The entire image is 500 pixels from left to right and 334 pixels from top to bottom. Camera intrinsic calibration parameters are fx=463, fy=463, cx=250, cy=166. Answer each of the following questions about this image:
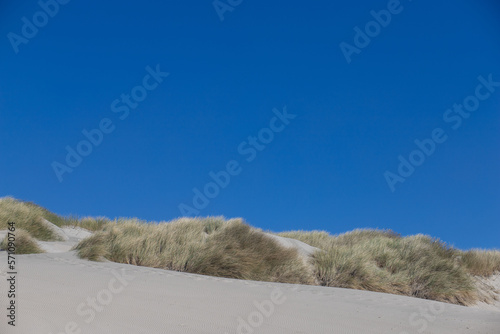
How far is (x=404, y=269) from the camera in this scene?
10.5 metres

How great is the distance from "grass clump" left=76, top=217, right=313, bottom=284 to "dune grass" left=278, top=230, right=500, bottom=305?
73 cm

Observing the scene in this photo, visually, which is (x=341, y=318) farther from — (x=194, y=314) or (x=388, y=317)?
(x=194, y=314)

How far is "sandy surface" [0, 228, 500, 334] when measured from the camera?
391 centimetres

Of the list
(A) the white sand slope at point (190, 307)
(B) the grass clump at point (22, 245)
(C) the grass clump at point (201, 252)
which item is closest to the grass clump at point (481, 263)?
(C) the grass clump at point (201, 252)

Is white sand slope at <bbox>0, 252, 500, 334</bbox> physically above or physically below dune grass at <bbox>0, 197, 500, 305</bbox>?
below

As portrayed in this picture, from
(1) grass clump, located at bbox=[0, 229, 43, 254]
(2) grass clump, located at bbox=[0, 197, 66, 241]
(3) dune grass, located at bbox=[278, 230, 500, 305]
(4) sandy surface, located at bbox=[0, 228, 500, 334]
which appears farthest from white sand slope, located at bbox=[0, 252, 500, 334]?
(2) grass clump, located at bbox=[0, 197, 66, 241]

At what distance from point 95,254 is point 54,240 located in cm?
432

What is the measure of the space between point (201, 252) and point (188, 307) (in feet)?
13.4

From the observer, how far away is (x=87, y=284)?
5.30 meters

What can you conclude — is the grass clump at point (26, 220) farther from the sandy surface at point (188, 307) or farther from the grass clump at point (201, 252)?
the sandy surface at point (188, 307)

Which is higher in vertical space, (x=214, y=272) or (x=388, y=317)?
(x=214, y=272)

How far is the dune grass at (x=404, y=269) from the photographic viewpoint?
367 inches

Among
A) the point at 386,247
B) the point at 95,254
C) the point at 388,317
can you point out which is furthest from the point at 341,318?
the point at 386,247

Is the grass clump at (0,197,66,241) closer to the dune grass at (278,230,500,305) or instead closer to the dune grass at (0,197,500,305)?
the dune grass at (0,197,500,305)
